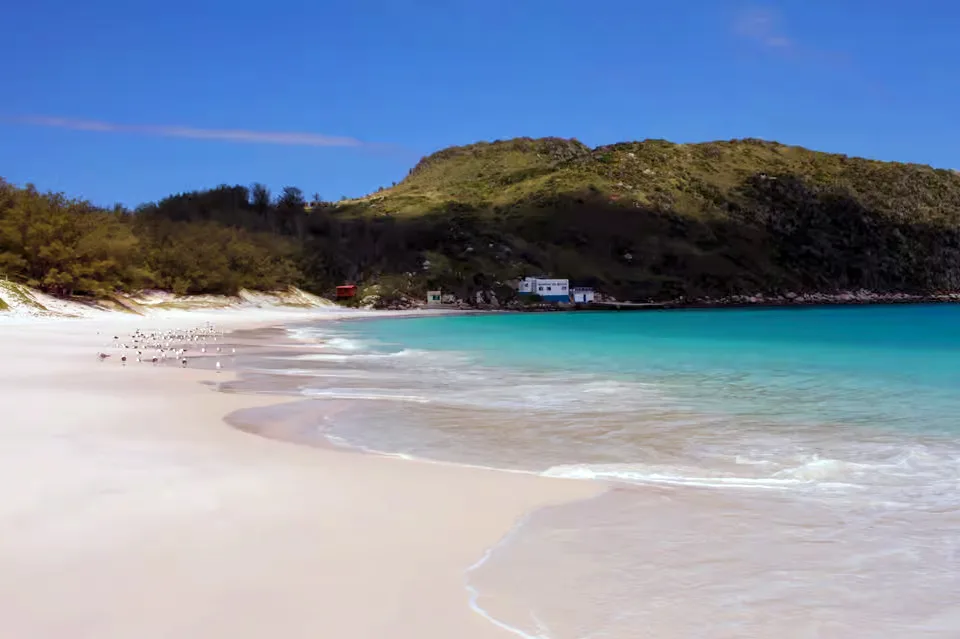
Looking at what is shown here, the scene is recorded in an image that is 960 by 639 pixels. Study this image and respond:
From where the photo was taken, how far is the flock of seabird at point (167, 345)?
22773 millimetres

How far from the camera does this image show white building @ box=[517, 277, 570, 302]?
121m

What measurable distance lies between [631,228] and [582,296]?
27.5 m

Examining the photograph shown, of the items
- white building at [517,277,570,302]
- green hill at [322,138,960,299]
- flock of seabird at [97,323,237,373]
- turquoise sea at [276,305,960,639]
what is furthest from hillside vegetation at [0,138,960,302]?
turquoise sea at [276,305,960,639]

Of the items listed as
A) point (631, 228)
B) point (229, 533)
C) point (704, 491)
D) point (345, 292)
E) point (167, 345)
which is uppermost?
point (631, 228)

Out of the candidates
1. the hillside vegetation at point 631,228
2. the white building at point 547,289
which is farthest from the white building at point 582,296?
the hillside vegetation at point 631,228

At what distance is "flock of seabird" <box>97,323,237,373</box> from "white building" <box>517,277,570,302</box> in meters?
86.0

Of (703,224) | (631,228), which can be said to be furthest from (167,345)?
(703,224)

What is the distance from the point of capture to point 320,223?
129 metres

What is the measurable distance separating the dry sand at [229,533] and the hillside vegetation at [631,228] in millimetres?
73248

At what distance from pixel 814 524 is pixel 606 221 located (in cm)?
14330

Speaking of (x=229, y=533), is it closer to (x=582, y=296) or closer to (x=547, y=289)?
(x=547, y=289)

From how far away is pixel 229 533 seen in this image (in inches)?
237

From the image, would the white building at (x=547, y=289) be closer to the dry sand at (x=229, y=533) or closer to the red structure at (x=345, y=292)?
the red structure at (x=345, y=292)

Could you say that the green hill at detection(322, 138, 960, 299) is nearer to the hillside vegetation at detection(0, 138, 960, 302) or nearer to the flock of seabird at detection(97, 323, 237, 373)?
the hillside vegetation at detection(0, 138, 960, 302)
